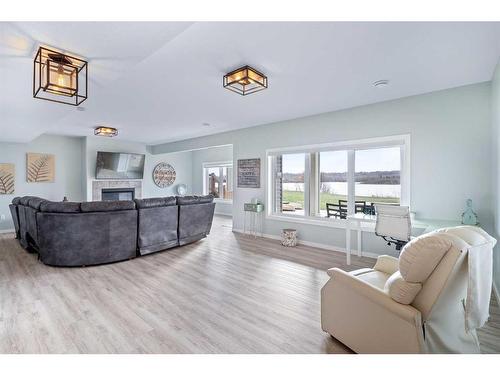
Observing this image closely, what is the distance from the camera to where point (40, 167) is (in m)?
6.30

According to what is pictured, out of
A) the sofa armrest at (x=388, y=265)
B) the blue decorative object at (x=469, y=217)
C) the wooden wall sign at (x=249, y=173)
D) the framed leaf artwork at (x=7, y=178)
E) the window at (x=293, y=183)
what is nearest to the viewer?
the sofa armrest at (x=388, y=265)

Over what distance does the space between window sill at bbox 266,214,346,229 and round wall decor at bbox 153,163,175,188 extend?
15.9 feet

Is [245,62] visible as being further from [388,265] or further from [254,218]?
[254,218]

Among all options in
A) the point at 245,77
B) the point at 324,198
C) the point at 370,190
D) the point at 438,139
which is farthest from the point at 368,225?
the point at 245,77

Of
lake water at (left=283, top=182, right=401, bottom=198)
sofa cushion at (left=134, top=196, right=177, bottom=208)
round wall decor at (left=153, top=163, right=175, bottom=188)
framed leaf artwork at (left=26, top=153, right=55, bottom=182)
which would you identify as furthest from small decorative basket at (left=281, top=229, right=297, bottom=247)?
framed leaf artwork at (left=26, top=153, right=55, bottom=182)

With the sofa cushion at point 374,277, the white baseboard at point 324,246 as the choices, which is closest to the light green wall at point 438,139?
the white baseboard at point 324,246

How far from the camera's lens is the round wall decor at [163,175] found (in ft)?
27.7

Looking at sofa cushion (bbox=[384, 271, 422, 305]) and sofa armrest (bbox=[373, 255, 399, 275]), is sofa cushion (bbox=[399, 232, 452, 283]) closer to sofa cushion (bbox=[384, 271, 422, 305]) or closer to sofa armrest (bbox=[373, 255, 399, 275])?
sofa cushion (bbox=[384, 271, 422, 305])

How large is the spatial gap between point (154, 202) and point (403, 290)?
141 inches

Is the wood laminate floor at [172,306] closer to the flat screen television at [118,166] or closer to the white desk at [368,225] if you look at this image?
the white desk at [368,225]

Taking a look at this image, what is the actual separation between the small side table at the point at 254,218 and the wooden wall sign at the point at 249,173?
0.48 metres

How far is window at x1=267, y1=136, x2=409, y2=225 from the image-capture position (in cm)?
379
